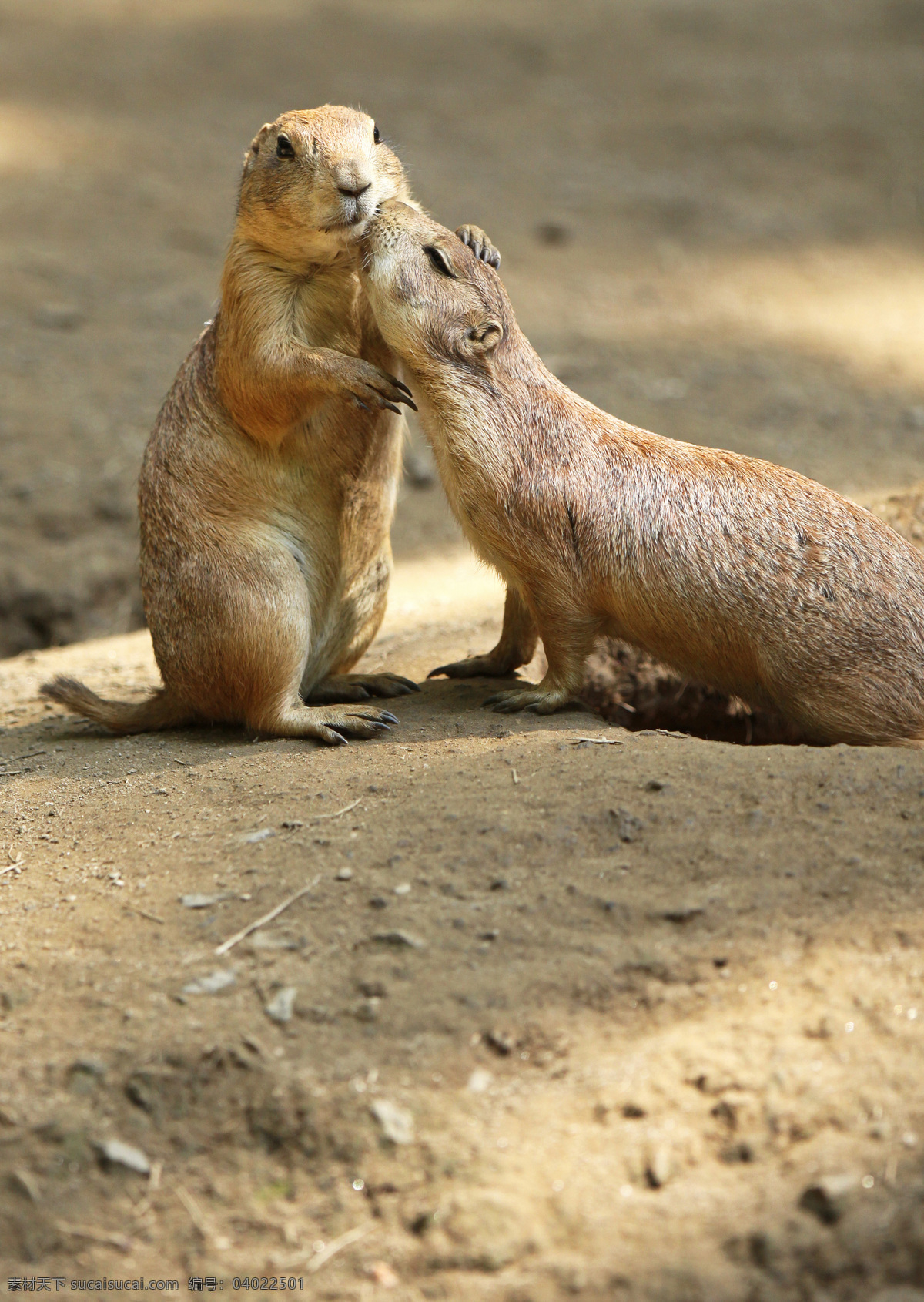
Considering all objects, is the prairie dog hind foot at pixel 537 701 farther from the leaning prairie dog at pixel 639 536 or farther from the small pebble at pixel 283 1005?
the small pebble at pixel 283 1005

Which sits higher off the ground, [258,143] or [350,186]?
[258,143]

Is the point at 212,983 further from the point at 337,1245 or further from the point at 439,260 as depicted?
the point at 439,260

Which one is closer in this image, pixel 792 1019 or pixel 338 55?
pixel 792 1019

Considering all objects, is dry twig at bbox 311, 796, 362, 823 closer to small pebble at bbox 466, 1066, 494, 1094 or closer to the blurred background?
small pebble at bbox 466, 1066, 494, 1094

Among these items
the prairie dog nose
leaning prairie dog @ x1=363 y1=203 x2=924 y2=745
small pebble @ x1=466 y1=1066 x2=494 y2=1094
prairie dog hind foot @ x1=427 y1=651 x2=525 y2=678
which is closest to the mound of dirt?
prairie dog hind foot @ x1=427 y1=651 x2=525 y2=678

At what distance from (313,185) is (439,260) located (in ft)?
1.64

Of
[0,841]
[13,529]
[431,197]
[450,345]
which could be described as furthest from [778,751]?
[431,197]

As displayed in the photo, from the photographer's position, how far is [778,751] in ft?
11.9

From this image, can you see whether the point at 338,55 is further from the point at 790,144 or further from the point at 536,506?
the point at 536,506

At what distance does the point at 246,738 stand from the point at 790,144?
930cm

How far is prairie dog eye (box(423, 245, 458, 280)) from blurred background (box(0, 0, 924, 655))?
0.98 m

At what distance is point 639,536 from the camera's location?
418 centimetres

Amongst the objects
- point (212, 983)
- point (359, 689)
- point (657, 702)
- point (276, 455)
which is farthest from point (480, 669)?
point (212, 983)

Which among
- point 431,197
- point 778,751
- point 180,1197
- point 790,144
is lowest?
point 180,1197
